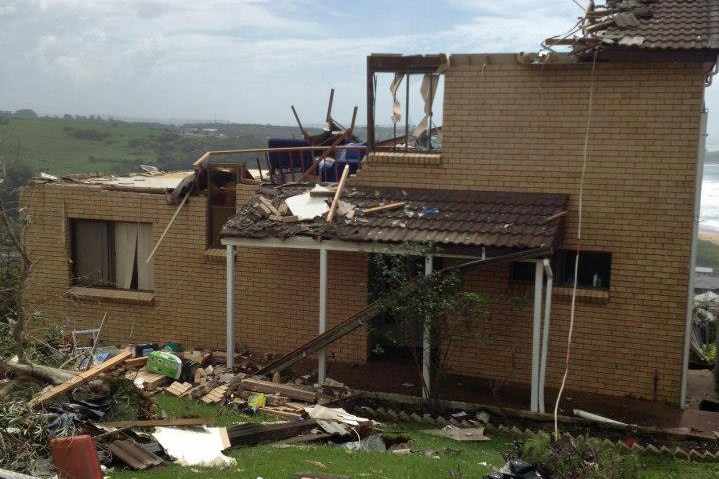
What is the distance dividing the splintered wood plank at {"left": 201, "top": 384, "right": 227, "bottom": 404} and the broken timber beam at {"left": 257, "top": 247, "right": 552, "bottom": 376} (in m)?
0.81

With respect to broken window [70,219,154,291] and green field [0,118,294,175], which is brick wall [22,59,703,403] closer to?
broken window [70,219,154,291]

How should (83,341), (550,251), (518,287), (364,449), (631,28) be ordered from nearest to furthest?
(364,449)
(550,251)
(631,28)
(518,287)
(83,341)

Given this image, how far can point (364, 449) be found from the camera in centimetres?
1009

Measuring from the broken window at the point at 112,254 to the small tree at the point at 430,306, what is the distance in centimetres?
583

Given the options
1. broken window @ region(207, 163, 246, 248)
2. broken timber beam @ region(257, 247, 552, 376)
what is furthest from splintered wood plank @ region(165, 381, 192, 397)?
broken window @ region(207, 163, 246, 248)

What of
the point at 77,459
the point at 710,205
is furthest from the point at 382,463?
the point at 710,205

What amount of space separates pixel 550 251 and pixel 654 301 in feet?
7.84

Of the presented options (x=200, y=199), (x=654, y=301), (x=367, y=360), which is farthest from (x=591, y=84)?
(x=200, y=199)

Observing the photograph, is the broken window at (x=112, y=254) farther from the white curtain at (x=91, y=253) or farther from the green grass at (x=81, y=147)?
the green grass at (x=81, y=147)

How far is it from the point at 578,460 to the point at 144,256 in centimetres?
1000

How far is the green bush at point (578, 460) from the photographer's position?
8.51 metres

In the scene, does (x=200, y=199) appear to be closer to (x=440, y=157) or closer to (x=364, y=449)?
(x=440, y=157)

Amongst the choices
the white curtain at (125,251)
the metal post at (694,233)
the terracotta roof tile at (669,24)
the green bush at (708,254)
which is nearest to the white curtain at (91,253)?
the white curtain at (125,251)

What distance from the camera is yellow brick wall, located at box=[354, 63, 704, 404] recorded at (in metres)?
12.4
